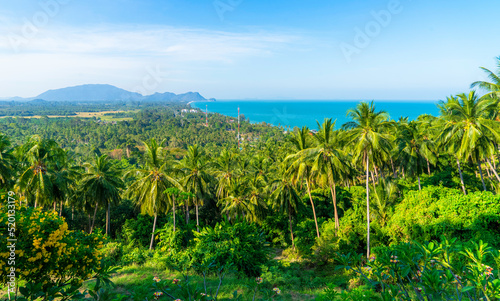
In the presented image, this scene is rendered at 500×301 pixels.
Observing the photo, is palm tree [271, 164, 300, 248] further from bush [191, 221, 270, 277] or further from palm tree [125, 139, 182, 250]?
bush [191, 221, 270, 277]

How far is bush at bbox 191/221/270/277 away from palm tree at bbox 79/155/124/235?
13019 millimetres

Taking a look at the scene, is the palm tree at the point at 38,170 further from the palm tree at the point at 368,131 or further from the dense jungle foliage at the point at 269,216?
the palm tree at the point at 368,131

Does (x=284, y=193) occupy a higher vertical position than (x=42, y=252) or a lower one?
lower

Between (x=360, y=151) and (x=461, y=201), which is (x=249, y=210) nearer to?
(x=360, y=151)

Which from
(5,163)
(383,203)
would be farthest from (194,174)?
(383,203)

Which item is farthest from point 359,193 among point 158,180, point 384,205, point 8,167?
point 8,167

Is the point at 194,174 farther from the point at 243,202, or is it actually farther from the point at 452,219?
the point at 452,219

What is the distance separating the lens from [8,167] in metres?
17.6

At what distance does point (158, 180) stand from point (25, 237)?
560 inches

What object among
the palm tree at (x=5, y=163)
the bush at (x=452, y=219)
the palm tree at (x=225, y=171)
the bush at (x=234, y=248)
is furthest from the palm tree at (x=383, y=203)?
the palm tree at (x=5, y=163)

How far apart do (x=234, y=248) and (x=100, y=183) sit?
50.1ft

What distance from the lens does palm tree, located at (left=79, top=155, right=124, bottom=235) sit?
21109 mm

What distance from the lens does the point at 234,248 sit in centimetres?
1139

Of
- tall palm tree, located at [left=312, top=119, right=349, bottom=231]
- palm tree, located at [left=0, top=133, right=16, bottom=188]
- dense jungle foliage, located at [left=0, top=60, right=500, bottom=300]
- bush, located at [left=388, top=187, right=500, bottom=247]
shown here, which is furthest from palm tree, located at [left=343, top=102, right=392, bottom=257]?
palm tree, located at [left=0, top=133, right=16, bottom=188]
